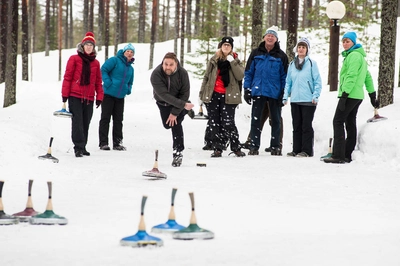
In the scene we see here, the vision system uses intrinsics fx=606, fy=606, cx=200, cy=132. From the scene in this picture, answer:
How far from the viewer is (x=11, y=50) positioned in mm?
19781

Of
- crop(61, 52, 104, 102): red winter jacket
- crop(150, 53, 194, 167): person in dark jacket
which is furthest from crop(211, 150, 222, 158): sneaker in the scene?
crop(61, 52, 104, 102): red winter jacket

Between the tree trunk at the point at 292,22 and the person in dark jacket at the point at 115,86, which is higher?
the tree trunk at the point at 292,22

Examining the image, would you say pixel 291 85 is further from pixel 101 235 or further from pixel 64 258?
pixel 64 258

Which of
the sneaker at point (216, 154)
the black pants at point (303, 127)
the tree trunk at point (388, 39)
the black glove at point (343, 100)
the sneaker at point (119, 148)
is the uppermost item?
the tree trunk at point (388, 39)

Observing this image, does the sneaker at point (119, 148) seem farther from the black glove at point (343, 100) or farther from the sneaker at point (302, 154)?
the black glove at point (343, 100)

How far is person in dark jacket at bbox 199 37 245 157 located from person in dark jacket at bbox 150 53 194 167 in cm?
147

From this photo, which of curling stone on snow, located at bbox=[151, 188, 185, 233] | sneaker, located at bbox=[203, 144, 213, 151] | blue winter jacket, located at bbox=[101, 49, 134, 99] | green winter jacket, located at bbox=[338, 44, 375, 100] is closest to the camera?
curling stone on snow, located at bbox=[151, 188, 185, 233]

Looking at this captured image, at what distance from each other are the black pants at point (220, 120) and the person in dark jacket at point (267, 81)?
58 cm

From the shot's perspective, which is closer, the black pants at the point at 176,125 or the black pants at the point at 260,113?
the black pants at the point at 176,125

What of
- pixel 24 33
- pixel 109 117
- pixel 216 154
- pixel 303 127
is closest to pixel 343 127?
pixel 303 127

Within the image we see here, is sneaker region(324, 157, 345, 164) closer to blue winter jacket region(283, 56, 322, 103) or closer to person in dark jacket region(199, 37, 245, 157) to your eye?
blue winter jacket region(283, 56, 322, 103)

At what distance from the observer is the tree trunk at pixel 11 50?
19.5 metres

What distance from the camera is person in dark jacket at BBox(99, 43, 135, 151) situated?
39.7ft

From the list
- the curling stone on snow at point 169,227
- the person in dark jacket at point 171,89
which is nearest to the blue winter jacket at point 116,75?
the person in dark jacket at point 171,89
